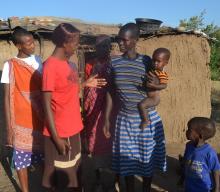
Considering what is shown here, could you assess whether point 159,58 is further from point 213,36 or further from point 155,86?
point 213,36

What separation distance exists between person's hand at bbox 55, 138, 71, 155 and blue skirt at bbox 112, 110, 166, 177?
69 centimetres

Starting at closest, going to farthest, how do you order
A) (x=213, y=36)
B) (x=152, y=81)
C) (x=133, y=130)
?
(x=152, y=81)
(x=133, y=130)
(x=213, y=36)

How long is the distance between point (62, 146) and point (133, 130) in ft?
2.71

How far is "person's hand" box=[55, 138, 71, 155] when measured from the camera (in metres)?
3.23

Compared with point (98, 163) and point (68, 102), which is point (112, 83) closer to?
point (68, 102)

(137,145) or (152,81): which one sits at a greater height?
(152,81)

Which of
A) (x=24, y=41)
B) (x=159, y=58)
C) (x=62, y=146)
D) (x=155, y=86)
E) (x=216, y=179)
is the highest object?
(x=24, y=41)

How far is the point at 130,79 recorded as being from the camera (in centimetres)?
366

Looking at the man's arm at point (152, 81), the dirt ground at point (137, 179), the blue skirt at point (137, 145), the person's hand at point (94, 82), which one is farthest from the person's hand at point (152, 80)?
the dirt ground at point (137, 179)

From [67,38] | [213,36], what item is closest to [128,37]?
[67,38]

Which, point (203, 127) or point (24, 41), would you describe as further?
point (24, 41)

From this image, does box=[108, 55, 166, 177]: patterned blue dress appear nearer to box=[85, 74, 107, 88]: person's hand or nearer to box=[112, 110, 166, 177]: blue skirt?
box=[112, 110, 166, 177]: blue skirt

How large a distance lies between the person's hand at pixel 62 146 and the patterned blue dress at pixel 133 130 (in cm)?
70

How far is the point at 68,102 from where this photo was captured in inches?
131
